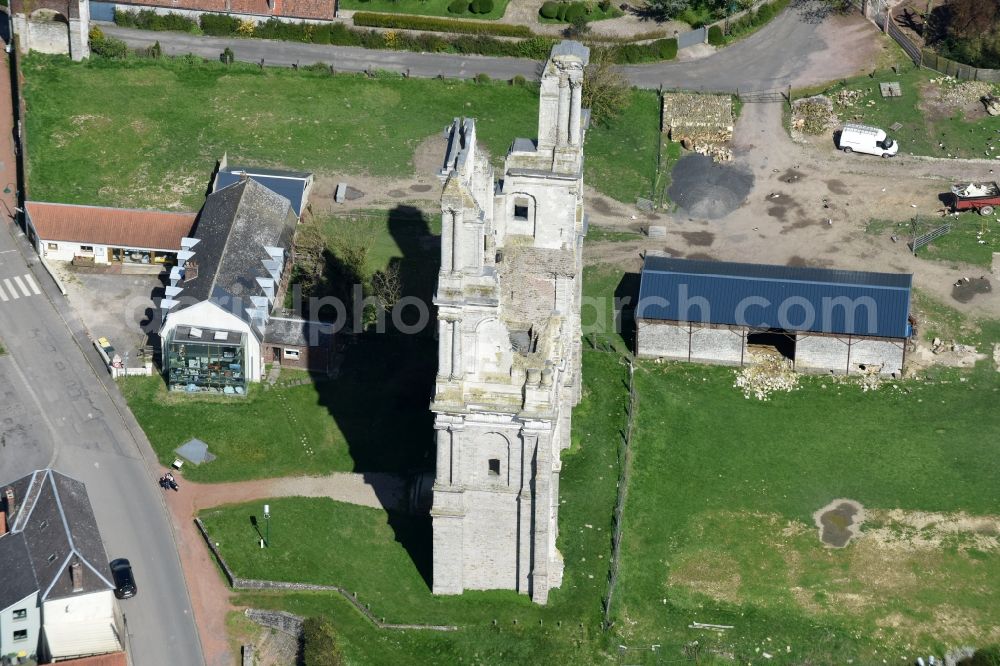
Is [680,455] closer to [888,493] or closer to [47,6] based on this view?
[888,493]

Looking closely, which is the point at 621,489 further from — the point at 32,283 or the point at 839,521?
the point at 32,283

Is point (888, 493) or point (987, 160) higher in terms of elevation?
point (987, 160)

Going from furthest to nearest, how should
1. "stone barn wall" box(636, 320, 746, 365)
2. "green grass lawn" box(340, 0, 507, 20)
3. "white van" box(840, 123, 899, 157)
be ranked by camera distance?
1. "green grass lawn" box(340, 0, 507, 20)
2. "white van" box(840, 123, 899, 157)
3. "stone barn wall" box(636, 320, 746, 365)

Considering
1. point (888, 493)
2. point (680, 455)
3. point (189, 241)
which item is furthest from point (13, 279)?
point (888, 493)

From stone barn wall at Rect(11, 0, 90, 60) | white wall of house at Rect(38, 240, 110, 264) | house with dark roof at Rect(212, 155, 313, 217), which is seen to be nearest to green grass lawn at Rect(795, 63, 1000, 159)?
house with dark roof at Rect(212, 155, 313, 217)

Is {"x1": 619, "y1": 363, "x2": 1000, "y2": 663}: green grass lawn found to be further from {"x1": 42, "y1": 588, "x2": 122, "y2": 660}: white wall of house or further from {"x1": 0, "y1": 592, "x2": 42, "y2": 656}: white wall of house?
{"x1": 0, "y1": 592, "x2": 42, "y2": 656}: white wall of house
